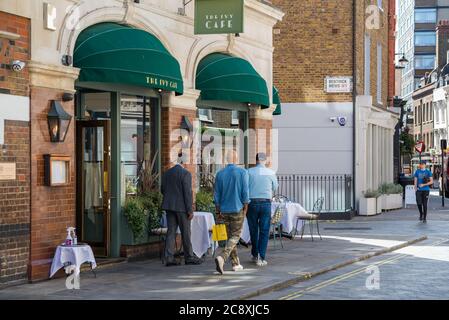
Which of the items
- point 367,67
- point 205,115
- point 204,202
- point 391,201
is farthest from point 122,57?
point 391,201

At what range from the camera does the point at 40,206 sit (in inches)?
457

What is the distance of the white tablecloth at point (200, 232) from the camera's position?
14227 mm

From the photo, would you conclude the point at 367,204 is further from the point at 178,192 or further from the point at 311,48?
the point at 178,192

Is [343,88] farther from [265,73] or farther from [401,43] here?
[401,43]

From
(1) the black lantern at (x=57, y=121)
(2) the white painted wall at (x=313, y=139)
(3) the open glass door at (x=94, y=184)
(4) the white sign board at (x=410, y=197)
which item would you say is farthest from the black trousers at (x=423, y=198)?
(1) the black lantern at (x=57, y=121)

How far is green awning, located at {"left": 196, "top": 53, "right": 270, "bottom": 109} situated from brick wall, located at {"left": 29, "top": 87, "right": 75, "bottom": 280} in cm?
474

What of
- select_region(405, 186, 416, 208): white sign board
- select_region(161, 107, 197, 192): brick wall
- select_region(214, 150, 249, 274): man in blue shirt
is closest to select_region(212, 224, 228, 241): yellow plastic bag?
select_region(214, 150, 249, 274): man in blue shirt

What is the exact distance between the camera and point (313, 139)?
91.9ft

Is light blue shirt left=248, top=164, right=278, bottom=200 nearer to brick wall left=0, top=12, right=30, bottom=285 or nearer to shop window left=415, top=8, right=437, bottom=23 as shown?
brick wall left=0, top=12, right=30, bottom=285

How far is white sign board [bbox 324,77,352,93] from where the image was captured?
27.8 metres

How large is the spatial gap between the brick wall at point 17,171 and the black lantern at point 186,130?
15.4 ft

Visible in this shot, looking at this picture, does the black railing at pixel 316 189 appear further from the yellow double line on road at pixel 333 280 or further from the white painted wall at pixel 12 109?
the white painted wall at pixel 12 109

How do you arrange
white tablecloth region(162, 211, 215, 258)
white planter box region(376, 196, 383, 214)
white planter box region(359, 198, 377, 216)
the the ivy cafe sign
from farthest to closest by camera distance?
white planter box region(376, 196, 383, 214)
white planter box region(359, 198, 377, 216)
the the ivy cafe sign
white tablecloth region(162, 211, 215, 258)
